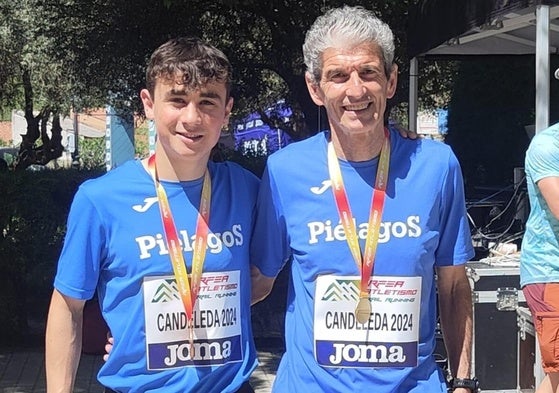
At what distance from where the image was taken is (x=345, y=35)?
89.6 inches

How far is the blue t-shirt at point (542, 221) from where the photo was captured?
143 inches

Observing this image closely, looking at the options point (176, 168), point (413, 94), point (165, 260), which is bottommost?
point (165, 260)

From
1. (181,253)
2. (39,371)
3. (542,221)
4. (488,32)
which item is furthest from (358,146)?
(39,371)

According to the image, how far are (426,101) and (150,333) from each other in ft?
47.6

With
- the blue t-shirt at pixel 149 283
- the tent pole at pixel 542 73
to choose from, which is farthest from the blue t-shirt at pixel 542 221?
the blue t-shirt at pixel 149 283

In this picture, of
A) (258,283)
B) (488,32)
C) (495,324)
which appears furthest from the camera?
(488,32)

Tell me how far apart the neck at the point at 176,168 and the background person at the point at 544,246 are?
1.87 m

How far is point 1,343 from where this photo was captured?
7.64 m

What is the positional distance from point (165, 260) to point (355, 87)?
27.5 inches

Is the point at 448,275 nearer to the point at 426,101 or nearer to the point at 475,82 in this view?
the point at 475,82

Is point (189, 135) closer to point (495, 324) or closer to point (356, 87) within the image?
point (356, 87)

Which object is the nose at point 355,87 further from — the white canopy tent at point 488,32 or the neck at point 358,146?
the white canopy tent at point 488,32

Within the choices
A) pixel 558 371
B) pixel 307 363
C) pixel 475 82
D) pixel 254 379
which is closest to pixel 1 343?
pixel 254 379

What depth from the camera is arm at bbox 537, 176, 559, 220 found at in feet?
11.6
